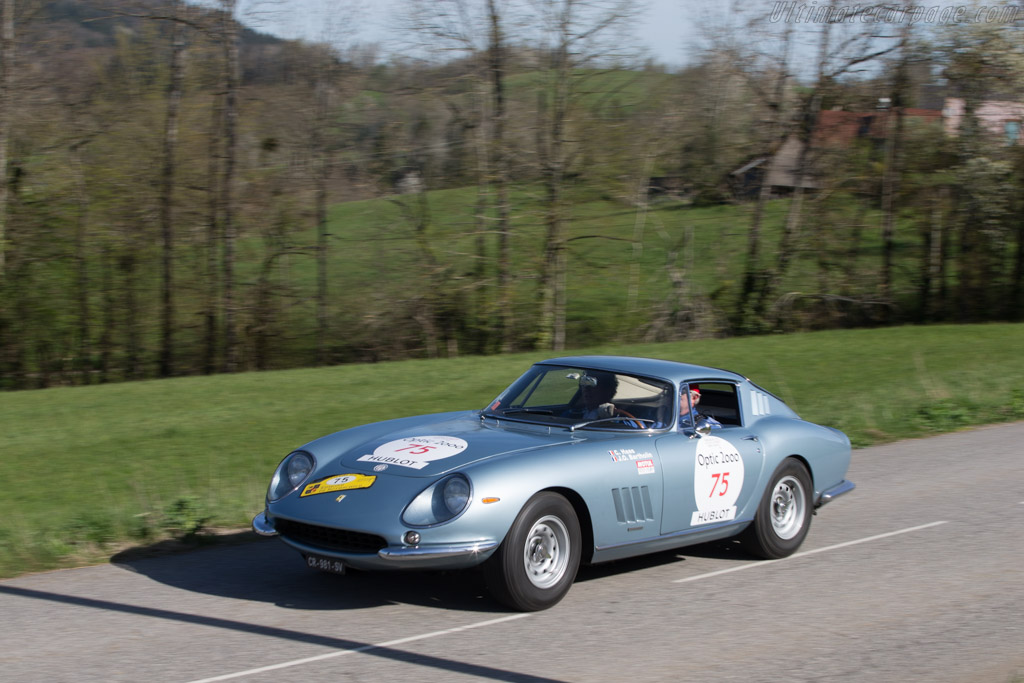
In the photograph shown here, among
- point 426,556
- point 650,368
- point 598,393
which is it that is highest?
point 650,368

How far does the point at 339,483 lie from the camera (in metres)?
5.68

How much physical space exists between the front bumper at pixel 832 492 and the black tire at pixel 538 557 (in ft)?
8.13

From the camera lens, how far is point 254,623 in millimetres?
5207

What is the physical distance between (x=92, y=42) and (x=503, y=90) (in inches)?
351

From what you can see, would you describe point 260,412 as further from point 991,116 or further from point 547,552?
point 991,116

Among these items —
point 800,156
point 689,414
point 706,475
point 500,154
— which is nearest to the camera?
point 706,475

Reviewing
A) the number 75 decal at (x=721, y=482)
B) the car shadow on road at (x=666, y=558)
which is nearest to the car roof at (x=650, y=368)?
the number 75 decal at (x=721, y=482)

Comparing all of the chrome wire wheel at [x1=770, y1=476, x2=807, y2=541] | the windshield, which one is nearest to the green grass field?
the windshield

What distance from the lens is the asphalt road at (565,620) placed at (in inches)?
181

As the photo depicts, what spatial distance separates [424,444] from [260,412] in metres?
9.22

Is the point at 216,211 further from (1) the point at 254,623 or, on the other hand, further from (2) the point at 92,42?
(1) the point at 254,623

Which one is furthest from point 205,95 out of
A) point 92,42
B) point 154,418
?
point 154,418

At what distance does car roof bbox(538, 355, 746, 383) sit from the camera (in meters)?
6.85

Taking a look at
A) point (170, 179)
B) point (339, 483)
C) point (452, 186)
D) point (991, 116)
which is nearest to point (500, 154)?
point (452, 186)
